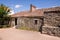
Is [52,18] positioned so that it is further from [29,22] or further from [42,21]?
[29,22]

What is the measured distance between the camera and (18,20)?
76.8ft

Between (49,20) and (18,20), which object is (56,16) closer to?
(49,20)

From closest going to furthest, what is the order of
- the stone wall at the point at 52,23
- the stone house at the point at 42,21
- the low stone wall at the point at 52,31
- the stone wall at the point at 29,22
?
the low stone wall at the point at 52,31, the stone wall at the point at 52,23, the stone house at the point at 42,21, the stone wall at the point at 29,22

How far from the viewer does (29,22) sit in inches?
864

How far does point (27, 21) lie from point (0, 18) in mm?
6517

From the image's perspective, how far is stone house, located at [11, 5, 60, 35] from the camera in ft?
51.4

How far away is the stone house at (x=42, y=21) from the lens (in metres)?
15.7

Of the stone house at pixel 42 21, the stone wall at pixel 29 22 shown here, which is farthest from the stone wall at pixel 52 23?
the stone wall at pixel 29 22

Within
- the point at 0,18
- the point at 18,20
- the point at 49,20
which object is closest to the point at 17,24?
the point at 18,20

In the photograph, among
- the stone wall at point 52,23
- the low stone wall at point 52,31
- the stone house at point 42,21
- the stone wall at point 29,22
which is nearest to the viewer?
the low stone wall at point 52,31

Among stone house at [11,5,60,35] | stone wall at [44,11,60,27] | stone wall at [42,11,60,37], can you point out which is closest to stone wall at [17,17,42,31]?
stone house at [11,5,60,35]

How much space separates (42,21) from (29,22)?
2.95 metres

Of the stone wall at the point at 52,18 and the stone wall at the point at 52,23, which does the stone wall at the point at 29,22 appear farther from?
the stone wall at the point at 52,23

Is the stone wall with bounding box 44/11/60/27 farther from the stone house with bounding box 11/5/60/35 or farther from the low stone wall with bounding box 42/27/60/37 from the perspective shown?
the low stone wall with bounding box 42/27/60/37
